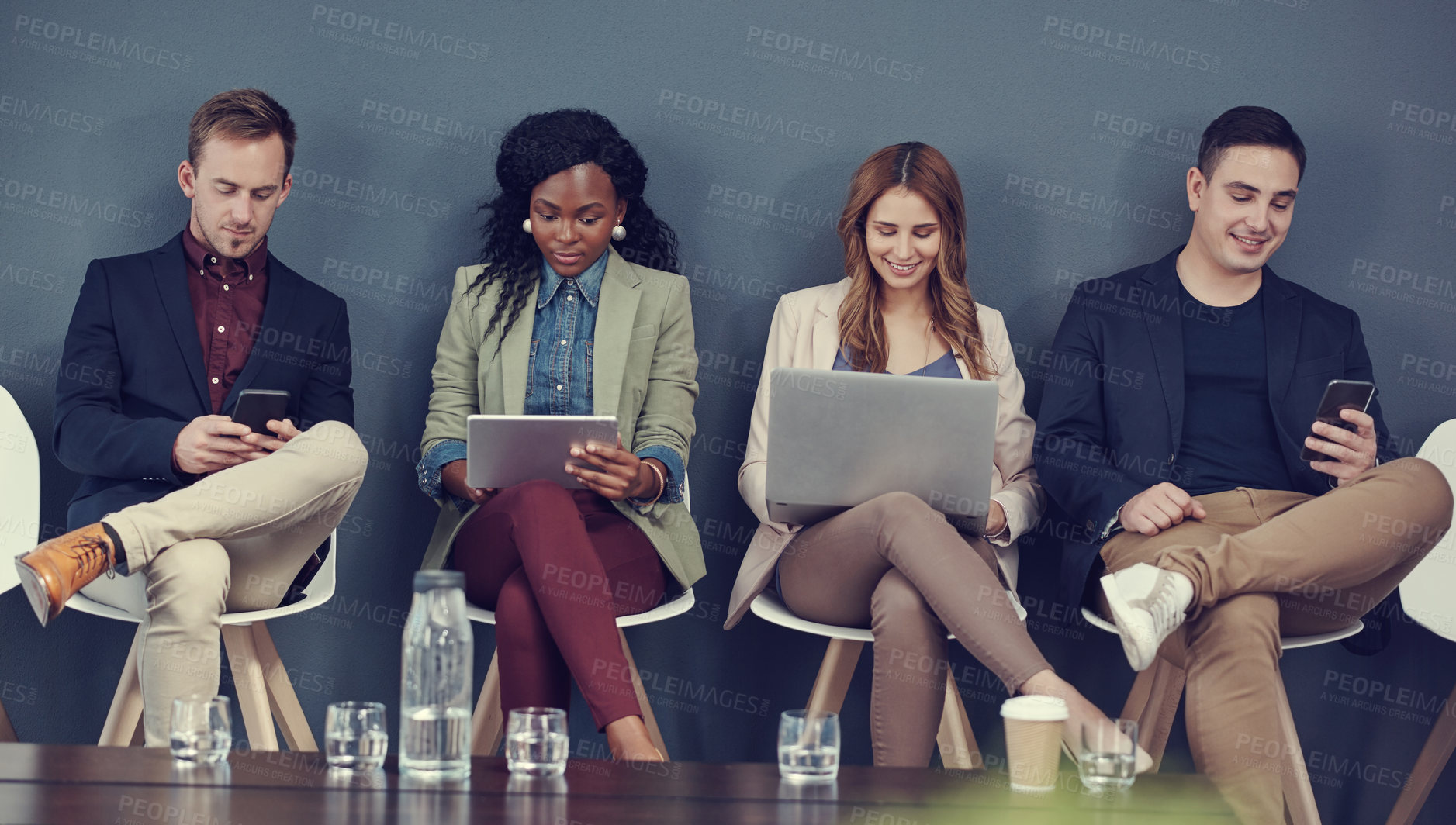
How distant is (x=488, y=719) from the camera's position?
2326 mm

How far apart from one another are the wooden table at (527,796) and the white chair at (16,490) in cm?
102

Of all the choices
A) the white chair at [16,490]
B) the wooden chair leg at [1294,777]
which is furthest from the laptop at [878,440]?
the white chair at [16,490]

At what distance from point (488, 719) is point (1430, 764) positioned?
70.5 inches

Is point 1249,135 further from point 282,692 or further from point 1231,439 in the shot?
point 282,692

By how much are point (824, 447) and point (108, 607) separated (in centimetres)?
125

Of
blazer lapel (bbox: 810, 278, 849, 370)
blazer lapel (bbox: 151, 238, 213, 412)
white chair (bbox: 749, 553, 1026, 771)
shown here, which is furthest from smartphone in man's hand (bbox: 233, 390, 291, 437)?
blazer lapel (bbox: 810, 278, 849, 370)

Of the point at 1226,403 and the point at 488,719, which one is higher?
the point at 1226,403

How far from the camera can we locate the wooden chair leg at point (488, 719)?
7.61 ft

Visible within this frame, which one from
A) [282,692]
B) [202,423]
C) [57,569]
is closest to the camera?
[57,569]

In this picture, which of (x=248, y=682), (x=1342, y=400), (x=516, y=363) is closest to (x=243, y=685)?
(x=248, y=682)

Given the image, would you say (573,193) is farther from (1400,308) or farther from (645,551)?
(1400,308)

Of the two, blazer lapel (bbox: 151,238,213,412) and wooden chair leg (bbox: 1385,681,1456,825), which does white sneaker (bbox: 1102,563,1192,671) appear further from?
blazer lapel (bbox: 151,238,213,412)

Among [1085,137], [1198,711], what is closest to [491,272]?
[1085,137]

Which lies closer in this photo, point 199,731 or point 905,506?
point 199,731
